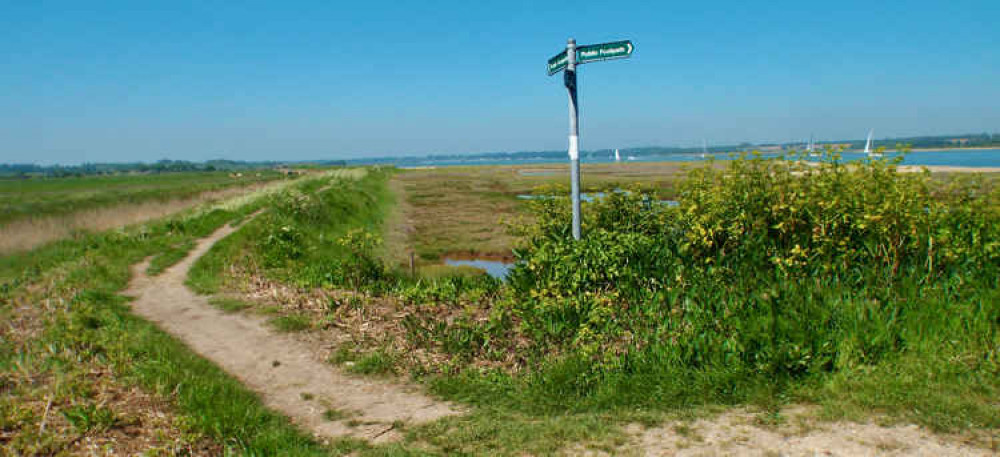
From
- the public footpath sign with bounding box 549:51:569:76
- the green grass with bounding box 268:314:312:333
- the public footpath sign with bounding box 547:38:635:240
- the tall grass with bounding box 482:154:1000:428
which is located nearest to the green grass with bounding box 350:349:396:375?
the tall grass with bounding box 482:154:1000:428

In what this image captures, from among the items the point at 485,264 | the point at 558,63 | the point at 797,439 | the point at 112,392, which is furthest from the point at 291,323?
the point at 485,264

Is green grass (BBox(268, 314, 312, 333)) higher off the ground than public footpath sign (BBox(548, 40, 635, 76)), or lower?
lower

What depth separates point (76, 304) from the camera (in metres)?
9.08

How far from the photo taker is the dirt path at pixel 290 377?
194 inches

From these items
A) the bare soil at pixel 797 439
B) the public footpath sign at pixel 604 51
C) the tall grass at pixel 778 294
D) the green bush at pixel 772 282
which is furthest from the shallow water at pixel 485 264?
the bare soil at pixel 797 439

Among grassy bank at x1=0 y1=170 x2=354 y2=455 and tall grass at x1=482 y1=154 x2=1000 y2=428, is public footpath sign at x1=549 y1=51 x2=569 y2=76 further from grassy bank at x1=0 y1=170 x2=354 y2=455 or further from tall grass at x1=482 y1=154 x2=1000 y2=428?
grassy bank at x1=0 y1=170 x2=354 y2=455

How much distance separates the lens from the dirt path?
194 inches

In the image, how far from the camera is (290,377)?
6098 millimetres

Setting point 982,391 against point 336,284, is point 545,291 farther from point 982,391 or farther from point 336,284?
point 336,284

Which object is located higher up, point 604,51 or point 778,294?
point 604,51

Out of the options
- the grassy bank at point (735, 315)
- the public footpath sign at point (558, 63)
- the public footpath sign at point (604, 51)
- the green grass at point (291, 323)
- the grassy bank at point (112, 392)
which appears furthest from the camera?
the green grass at point (291, 323)

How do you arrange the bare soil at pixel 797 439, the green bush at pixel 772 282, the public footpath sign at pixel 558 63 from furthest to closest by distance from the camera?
the public footpath sign at pixel 558 63 < the green bush at pixel 772 282 < the bare soil at pixel 797 439

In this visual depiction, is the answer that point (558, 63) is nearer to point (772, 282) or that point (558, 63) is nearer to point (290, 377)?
point (772, 282)

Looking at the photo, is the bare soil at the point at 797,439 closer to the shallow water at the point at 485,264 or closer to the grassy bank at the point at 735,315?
the grassy bank at the point at 735,315
